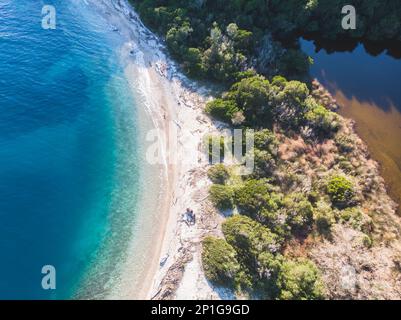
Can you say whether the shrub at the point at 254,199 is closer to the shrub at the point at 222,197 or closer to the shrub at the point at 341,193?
the shrub at the point at 222,197

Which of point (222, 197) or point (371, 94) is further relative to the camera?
point (371, 94)

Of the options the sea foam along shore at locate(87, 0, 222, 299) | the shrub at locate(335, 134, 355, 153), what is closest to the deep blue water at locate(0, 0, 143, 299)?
the sea foam along shore at locate(87, 0, 222, 299)

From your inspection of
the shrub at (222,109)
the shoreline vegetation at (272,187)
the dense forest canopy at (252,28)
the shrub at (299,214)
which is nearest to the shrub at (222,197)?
the shoreline vegetation at (272,187)

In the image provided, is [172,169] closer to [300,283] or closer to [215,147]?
[215,147]

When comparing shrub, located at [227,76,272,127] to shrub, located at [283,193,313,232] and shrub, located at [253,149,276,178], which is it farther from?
shrub, located at [283,193,313,232]

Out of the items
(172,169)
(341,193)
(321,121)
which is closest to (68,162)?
(172,169)

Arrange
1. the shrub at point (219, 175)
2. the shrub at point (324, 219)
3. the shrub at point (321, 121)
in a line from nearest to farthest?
the shrub at point (324, 219) → the shrub at point (219, 175) → the shrub at point (321, 121)
